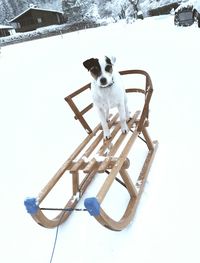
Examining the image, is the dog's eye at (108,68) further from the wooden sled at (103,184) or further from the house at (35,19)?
the house at (35,19)

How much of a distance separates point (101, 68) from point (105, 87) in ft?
0.76

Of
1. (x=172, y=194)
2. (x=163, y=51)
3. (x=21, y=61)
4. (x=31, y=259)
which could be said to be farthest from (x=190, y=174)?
(x=21, y=61)

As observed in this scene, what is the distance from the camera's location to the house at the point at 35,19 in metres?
45.3

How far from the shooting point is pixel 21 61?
13727 millimetres

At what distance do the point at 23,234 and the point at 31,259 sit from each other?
38 cm

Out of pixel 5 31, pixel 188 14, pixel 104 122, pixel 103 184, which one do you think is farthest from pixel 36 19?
pixel 103 184

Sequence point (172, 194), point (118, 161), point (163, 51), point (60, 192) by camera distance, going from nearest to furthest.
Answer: point (118, 161), point (172, 194), point (60, 192), point (163, 51)

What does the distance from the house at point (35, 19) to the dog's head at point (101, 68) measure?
45.2m

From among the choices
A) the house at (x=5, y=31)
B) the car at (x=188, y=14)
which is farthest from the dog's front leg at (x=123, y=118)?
the house at (x=5, y=31)

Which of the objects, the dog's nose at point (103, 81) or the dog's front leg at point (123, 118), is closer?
the dog's nose at point (103, 81)

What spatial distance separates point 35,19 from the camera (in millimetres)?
46000

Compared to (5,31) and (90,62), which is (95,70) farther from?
(5,31)

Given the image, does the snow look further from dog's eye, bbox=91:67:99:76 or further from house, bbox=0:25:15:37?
house, bbox=0:25:15:37

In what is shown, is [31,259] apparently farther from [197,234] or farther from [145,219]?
[197,234]
